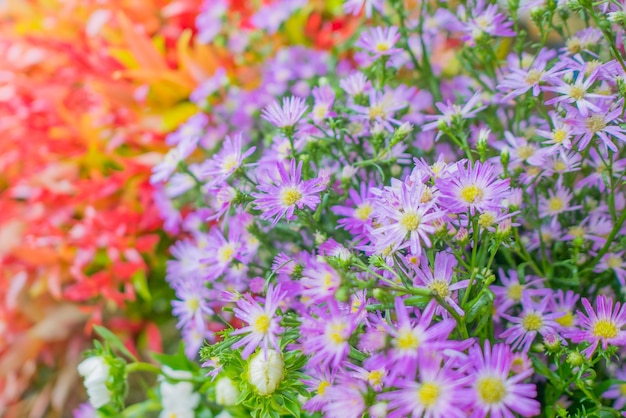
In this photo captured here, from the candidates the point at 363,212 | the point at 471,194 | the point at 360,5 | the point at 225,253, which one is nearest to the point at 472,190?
the point at 471,194

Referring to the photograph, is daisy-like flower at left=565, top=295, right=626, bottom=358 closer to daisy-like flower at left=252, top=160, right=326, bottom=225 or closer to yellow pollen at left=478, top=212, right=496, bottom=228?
yellow pollen at left=478, top=212, right=496, bottom=228

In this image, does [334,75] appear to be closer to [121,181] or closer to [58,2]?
[121,181]

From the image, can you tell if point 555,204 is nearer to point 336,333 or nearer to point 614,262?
point 614,262

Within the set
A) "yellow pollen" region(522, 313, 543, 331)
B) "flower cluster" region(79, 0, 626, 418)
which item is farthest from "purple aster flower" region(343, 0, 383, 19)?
"yellow pollen" region(522, 313, 543, 331)

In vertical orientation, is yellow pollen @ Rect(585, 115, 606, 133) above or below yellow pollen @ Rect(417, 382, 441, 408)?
above

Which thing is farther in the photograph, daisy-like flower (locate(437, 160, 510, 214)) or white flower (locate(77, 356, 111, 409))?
white flower (locate(77, 356, 111, 409))

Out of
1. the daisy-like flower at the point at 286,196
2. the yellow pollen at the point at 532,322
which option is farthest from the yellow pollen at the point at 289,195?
the yellow pollen at the point at 532,322
